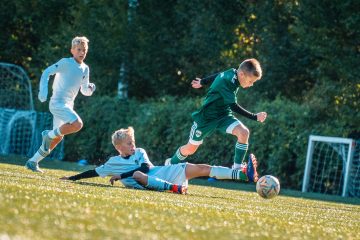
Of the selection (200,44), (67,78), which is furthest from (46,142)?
(200,44)

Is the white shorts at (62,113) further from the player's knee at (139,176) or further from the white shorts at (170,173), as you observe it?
the player's knee at (139,176)

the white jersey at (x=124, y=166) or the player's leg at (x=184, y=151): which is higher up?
the player's leg at (x=184, y=151)

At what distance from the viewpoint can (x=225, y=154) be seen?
66.6 ft

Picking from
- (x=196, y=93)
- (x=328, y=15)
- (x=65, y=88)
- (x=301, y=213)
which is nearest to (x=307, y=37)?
(x=328, y=15)

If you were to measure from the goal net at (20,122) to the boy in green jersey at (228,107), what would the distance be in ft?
36.0

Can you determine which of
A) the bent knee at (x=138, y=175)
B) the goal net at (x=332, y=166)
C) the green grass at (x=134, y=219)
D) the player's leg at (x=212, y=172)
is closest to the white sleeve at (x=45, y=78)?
the bent knee at (x=138, y=175)

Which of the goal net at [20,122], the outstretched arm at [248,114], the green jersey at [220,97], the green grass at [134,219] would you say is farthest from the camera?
the goal net at [20,122]

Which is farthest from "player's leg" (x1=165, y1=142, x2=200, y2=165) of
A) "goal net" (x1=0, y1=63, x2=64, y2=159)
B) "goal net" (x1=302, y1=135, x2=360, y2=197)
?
"goal net" (x1=0, y1=63, x2=64, y2=159)

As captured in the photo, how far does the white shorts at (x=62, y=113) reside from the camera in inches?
508

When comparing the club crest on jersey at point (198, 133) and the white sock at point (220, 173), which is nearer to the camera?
the white sock at point (220, 173)

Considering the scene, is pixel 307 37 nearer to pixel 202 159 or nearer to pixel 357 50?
pixel 357 50

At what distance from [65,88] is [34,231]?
8.46 metres

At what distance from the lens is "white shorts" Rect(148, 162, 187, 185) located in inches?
416

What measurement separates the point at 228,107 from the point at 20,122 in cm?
1268
